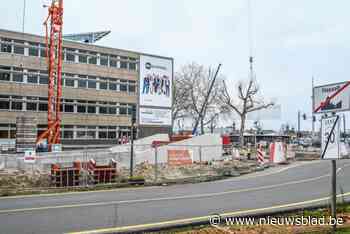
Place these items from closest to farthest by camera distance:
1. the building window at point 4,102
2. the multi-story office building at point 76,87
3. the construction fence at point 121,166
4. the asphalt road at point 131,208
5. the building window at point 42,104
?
the asphalt road at point 131,208 → the construction fence at point 121,166 → the building window at point 4,102 → the multi-story office building at point 76,87 → the building window at point 42,104

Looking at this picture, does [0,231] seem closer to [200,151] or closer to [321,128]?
[321,128]

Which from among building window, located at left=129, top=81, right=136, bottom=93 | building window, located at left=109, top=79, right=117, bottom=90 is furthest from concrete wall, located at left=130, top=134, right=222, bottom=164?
building window, located at left=129, top=81, right=136, bottom=93

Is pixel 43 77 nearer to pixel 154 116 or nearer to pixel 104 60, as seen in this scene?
pixel 104 60

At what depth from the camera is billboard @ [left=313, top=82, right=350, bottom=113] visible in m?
7.75

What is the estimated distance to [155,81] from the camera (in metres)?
52.2

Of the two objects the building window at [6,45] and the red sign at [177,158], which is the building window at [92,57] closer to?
the building window at [6,45]

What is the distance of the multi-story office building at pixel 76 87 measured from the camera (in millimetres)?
53688

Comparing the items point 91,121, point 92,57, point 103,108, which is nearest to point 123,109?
point 103,108

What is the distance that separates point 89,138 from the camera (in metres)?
61.1

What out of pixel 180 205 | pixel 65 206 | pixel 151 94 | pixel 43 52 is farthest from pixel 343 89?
pixel 43 52

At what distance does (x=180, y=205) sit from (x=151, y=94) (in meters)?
38.9

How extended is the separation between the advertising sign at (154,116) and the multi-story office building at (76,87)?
7.69 meters

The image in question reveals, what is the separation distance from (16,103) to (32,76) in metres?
4.16

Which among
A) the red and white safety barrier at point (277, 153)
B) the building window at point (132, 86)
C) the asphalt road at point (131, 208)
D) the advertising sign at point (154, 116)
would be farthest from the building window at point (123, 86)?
the asphalt road at point (131, 208)
